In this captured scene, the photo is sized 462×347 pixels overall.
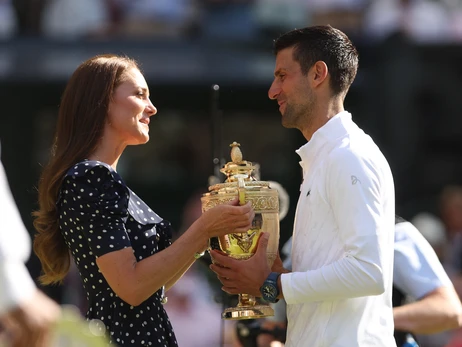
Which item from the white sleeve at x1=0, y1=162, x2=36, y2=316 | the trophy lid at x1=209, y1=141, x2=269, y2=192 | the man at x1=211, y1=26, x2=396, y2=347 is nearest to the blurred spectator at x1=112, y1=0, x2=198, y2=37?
the trophy lid at x1=209, y1=141, x2=269, y2=192

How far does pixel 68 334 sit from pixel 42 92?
7.79m

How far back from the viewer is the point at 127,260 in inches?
131

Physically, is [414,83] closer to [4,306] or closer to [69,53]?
[69,53]

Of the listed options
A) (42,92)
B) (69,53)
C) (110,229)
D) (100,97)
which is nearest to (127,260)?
(110,229)

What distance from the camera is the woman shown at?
11.0 feet

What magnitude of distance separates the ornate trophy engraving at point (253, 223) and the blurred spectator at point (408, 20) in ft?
21.0

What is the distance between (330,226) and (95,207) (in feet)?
2.46

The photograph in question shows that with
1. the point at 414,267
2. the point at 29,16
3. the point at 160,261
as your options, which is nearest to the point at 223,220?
the point at 160,261

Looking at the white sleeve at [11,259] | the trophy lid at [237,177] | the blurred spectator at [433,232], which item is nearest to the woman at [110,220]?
the trophy lid at [237,177]

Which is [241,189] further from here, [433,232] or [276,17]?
[276,17]

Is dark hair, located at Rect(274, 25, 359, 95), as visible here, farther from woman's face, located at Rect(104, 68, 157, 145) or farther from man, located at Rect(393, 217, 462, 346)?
man, located at Rect(393, 217, 462, 346)

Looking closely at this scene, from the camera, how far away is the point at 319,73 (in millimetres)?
3615

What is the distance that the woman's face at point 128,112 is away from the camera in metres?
3.60

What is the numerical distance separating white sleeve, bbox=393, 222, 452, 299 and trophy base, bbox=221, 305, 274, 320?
0.79 meters
